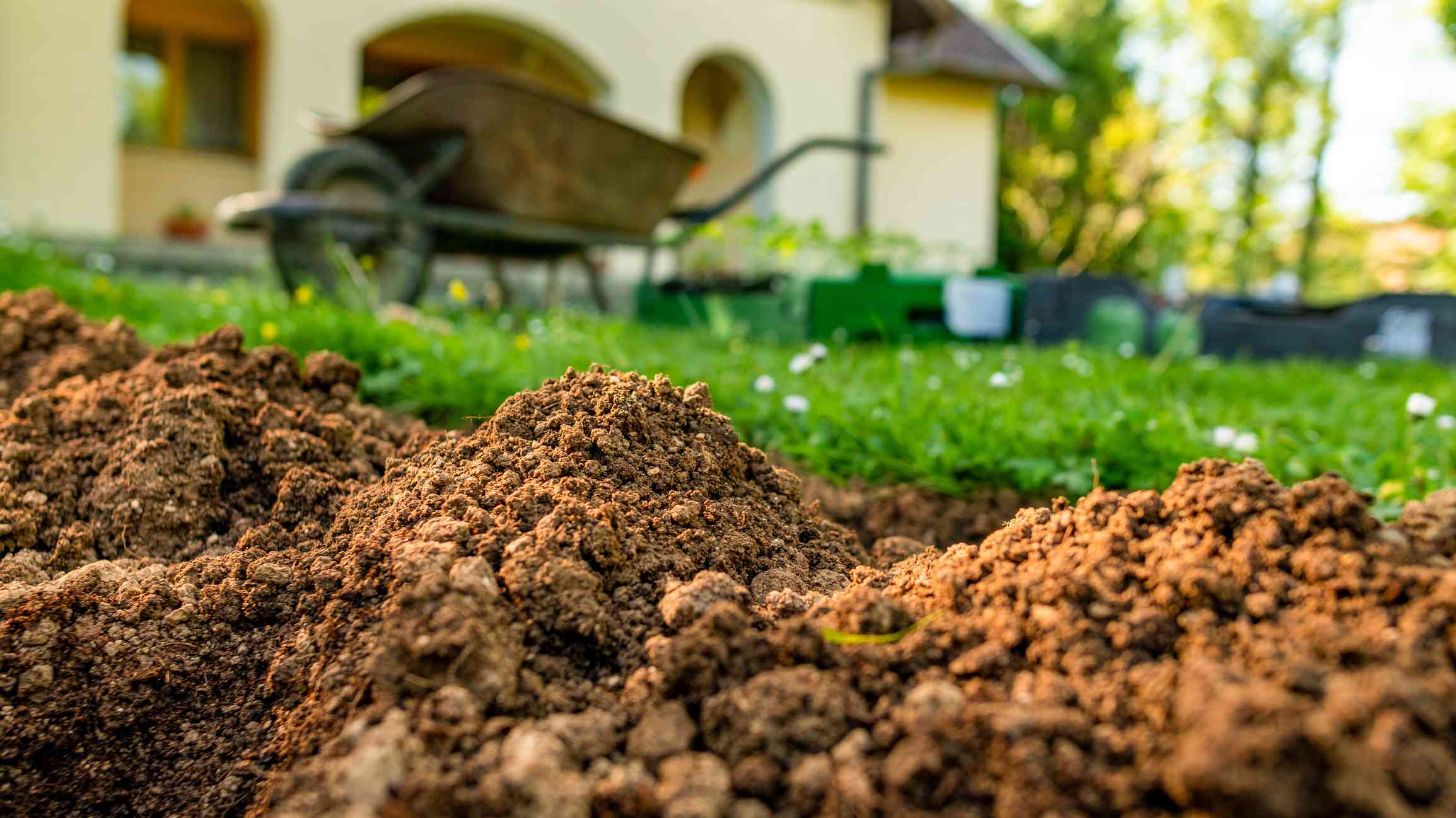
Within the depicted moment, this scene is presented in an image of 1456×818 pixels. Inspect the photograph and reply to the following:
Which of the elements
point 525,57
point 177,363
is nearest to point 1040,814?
point 177,363

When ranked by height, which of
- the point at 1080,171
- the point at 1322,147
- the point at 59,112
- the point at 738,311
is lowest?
the point at 738,311

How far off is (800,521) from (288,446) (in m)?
0.82

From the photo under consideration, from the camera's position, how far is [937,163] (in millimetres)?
11523

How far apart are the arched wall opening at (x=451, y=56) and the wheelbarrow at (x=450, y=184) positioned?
5.61 meters

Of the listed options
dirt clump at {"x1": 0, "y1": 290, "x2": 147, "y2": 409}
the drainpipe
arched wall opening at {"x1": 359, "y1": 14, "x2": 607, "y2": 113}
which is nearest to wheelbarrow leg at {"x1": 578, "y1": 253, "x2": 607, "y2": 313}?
dirt clump at {"x1": 0, "y1": 290, "x2": 147, "y2": 409}

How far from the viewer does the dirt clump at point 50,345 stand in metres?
2.17

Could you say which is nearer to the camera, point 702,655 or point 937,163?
point 702,655

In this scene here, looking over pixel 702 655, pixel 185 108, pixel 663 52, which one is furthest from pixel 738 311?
pixel 185 108

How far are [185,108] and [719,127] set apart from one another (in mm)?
5999

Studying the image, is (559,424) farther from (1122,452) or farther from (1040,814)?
(1122,452)

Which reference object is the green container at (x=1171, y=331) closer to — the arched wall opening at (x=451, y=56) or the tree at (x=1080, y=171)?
the arched wall opening at (x=451, y=56)

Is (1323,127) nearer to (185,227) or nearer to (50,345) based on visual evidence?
(185,227)

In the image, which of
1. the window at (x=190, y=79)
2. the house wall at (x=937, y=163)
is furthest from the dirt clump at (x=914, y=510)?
the window at (x=190, y=79)

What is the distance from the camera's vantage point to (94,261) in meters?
6.73
